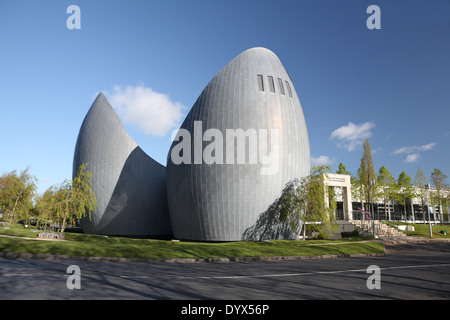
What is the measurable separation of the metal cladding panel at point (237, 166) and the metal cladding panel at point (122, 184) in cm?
692

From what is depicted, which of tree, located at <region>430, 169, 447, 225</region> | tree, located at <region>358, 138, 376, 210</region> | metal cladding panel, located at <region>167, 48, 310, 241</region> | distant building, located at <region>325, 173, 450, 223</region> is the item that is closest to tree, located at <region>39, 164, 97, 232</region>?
metal cladding panel, located at <region>167, 48, 310, 241</region>

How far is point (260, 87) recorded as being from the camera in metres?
27.0

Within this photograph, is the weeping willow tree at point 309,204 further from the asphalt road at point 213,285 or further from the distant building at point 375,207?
the distant building at point 375,207

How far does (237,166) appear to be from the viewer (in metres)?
24.6

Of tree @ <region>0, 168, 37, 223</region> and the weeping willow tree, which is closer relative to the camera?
the weeping willow tree

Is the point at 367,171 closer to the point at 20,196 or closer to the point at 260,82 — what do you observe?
the point at 260,82

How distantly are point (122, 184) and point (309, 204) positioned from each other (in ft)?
68.2

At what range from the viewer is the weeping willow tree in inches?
969

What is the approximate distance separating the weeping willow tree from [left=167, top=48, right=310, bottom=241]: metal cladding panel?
1.01 m

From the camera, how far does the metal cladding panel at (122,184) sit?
111 feet

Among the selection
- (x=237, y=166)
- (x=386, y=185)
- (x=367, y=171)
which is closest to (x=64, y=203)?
(x=237, y=166)

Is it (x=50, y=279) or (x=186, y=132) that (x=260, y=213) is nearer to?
(x=186, y=132)

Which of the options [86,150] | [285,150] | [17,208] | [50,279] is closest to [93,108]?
[86,150]

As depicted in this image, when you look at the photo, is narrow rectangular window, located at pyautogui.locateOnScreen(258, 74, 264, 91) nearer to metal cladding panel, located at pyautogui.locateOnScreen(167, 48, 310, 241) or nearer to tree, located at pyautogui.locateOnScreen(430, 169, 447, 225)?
metal cladding panel, located at pyautogui.locateOnScreen(167, 48, 310, 241)
